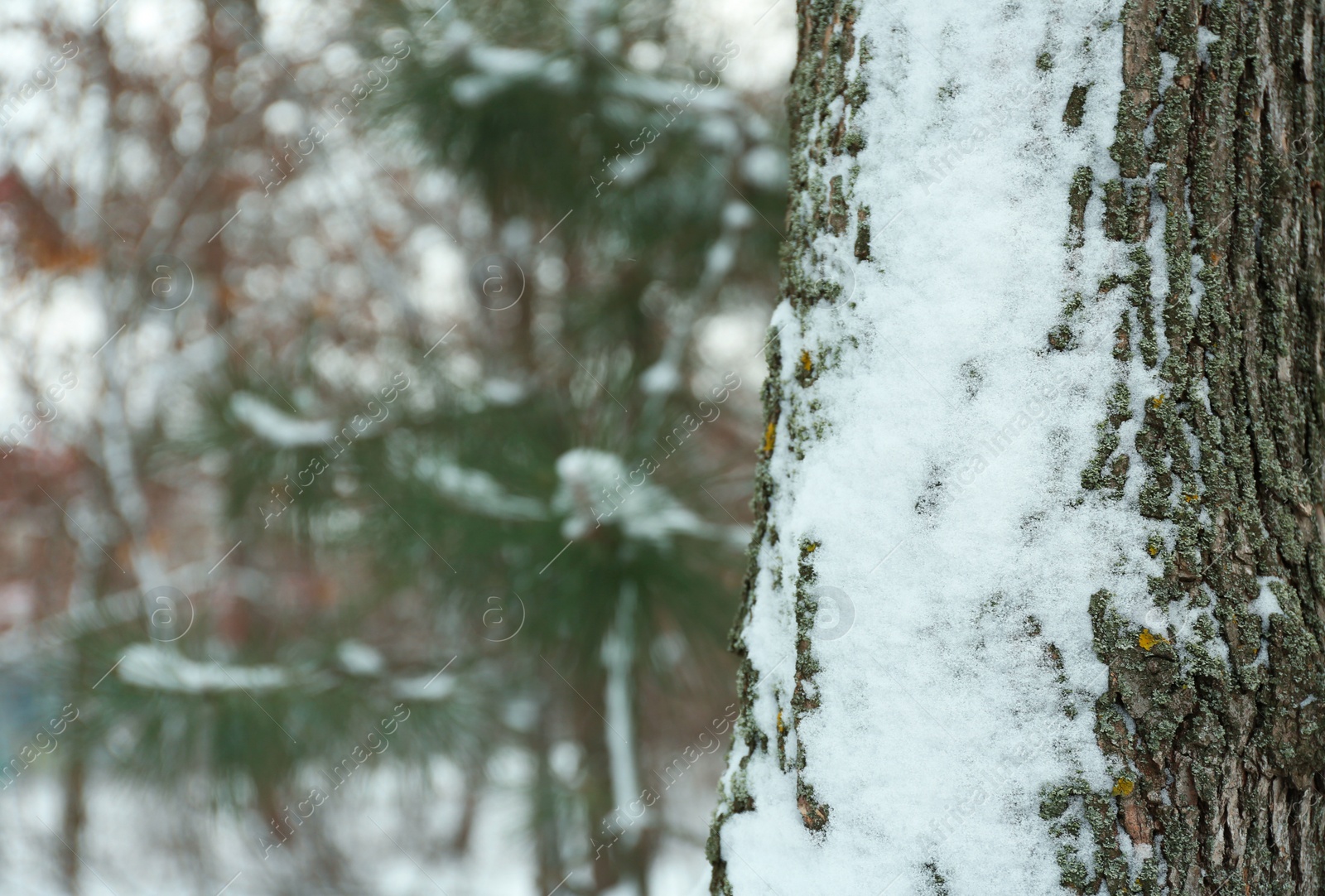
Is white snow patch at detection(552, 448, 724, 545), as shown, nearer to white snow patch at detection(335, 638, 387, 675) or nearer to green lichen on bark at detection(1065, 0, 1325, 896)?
white snow patch at detection(335, 638, 387, 675)

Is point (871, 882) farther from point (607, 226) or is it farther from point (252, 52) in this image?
point (252, 52)

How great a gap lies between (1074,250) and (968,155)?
0.12 metres

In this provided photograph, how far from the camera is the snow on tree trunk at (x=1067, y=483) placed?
0.62 m

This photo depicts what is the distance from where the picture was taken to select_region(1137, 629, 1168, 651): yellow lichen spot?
0.62m

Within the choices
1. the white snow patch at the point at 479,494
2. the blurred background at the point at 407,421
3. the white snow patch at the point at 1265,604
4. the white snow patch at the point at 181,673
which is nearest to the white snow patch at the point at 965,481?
the white snow patch at the point at 1265,604

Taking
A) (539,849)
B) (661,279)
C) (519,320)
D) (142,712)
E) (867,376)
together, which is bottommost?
(539,849)

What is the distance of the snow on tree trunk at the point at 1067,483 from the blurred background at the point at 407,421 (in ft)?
1.04

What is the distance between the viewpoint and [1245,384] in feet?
2.21

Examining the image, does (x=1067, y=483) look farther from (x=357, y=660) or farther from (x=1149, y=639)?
(x=357, y=660)

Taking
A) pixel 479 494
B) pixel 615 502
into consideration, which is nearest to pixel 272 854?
pixel 479 494

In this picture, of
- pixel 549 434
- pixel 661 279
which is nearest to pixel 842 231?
pixel 549 434

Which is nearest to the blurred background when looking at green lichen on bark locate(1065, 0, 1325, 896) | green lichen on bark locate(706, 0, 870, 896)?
green lichen on bark locate(706, 0, 870, 896)

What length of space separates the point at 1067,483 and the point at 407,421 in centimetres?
203

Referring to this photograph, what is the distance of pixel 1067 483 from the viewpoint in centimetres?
63
